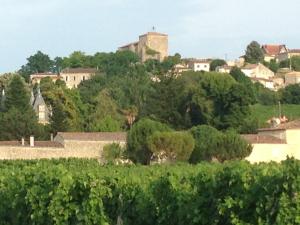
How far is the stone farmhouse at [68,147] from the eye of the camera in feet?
221

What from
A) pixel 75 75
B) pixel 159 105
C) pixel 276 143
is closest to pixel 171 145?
pixel 276 143

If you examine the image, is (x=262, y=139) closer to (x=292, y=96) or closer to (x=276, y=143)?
(x=276, y=143)

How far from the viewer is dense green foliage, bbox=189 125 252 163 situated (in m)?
59.1

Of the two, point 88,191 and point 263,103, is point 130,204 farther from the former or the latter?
point 263,103

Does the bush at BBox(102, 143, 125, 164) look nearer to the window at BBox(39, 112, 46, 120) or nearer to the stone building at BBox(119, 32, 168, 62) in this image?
the window at BBox(39, 112, 46, 120)

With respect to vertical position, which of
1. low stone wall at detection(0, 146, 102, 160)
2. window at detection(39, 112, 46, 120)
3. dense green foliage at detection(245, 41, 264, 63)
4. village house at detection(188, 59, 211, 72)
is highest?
dense green foliage at detection(245, 41, 264, 63)

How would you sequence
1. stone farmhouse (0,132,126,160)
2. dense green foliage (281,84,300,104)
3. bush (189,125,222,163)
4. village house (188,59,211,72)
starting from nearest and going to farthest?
bush (189,125,222,163) < stone farmhouse (0,132,126,160) < dense green foliage (281,84,300,104) < village house (188,59,211,72)

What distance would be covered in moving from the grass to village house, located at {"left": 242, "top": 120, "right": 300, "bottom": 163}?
2808 centimetres

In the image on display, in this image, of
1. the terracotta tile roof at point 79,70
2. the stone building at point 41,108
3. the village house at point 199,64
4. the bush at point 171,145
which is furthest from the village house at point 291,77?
the bush at point 171,145

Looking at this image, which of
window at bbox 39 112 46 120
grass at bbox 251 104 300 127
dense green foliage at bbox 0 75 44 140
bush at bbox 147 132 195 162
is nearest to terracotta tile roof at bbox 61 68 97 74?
grass at bbox 251 104 300 127

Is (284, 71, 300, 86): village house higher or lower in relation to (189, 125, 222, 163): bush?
higher

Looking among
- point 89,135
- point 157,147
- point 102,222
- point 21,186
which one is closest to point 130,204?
point 102,222

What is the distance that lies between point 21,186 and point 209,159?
41.2 meters

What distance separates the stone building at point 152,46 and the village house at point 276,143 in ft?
369
